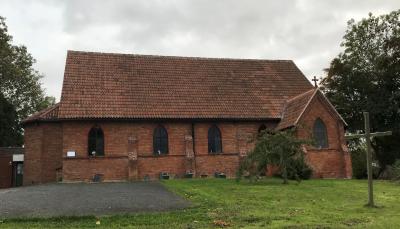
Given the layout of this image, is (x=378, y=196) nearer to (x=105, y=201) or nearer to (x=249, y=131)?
(x=105, y=201)

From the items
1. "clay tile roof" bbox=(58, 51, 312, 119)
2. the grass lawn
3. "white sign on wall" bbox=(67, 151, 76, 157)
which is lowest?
the grass lawn

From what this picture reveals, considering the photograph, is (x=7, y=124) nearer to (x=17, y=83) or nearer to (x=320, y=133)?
(x=17, y=83)

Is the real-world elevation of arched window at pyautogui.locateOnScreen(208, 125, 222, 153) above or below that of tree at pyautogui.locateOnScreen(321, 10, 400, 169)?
below

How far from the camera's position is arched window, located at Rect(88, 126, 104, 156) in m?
29.3

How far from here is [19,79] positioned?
164 ft

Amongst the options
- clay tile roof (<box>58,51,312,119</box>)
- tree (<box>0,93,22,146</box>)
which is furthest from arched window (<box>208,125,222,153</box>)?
tree (<box>0,93,22,146</box>)

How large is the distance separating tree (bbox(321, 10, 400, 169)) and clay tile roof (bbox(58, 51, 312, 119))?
572cm

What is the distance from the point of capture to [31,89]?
5272 centimetres

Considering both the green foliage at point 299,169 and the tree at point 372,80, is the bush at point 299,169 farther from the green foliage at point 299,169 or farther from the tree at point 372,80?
the tree at point 372,80

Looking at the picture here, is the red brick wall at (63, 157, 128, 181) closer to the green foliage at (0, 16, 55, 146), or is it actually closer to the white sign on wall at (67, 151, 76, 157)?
the white sign on wall at (67, 151, 76, 157)

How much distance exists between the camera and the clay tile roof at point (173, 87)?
30.1 m

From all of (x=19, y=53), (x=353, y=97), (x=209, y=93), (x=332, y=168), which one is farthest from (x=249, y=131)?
(x=19, y=53)

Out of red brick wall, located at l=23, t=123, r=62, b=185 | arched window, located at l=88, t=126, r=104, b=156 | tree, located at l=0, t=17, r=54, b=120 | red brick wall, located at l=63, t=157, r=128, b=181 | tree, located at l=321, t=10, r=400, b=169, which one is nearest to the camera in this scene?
red brick wall, located at l=63, t=157, r=128, b=181

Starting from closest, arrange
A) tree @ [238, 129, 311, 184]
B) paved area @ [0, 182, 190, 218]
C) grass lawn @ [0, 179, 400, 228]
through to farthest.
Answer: grass lawn @ [0, 179, 400, 228]
paved area @ [0, 182, 190, 218]
tree @ [238, 129, 311, 184]
